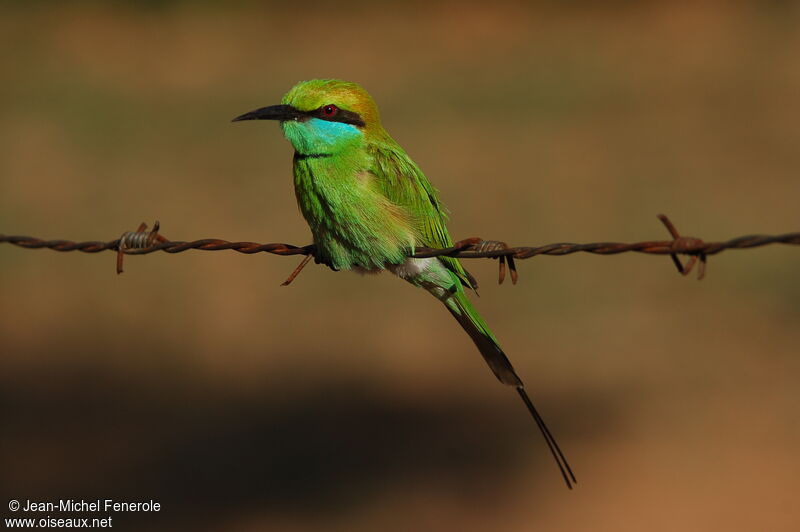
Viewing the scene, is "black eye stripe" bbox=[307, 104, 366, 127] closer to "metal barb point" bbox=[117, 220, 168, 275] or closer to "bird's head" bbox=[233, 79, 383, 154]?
"bird's head" bbox=[233, 79, 383, 154]

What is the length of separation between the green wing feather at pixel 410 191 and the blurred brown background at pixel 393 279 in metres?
1.68

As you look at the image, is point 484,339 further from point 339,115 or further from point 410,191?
point 339,115

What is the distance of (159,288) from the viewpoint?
23.2ft

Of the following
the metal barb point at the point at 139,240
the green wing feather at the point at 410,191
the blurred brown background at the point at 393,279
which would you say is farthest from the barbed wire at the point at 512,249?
the blurred brown background at the point at 393,279

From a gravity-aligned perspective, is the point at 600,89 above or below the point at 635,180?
above

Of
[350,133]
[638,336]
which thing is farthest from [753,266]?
[350,133]

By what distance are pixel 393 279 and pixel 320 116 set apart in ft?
13.2

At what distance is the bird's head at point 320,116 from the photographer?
338 cm

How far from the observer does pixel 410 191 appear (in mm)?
3408

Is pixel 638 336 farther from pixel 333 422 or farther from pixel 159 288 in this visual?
pixel 159 288

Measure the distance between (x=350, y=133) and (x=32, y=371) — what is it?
3.57 m

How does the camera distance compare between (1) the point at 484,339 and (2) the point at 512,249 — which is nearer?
(2) the point at 512,249

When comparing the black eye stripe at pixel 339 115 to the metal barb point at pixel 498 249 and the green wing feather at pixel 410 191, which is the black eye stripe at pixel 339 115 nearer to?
the green wing feather at pixel 410 191

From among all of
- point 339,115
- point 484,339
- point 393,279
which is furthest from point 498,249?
point 393,279
